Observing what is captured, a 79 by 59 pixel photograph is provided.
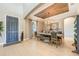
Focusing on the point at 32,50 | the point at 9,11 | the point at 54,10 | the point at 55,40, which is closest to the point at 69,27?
the point at 54,10

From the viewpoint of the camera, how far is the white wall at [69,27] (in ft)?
14.3

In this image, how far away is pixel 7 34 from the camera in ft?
18.4

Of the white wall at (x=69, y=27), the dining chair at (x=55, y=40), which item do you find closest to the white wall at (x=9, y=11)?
the dining chair at (x=55, y=40)

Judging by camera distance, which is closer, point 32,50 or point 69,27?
point 69,27

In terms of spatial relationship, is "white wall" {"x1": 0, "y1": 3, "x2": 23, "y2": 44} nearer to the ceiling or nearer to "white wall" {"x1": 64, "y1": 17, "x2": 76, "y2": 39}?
the ceiling

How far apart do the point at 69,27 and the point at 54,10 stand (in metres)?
1.44

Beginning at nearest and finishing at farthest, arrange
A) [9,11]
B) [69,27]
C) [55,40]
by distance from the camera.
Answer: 1. [69,27]
2. [9,11]
3. [55,40]

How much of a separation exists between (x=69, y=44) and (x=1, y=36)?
3148 millimetres

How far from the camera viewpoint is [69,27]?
446cm

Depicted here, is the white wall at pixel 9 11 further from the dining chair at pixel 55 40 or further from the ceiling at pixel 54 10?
the dining chair at pixel 55 40

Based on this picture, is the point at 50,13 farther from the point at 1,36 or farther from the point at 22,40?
the point at 1,36

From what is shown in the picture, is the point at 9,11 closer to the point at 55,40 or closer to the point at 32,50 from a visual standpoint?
the point at 32,50

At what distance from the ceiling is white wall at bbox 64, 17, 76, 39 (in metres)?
0.45

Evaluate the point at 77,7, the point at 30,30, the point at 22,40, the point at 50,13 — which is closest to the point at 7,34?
the point at 22,40
